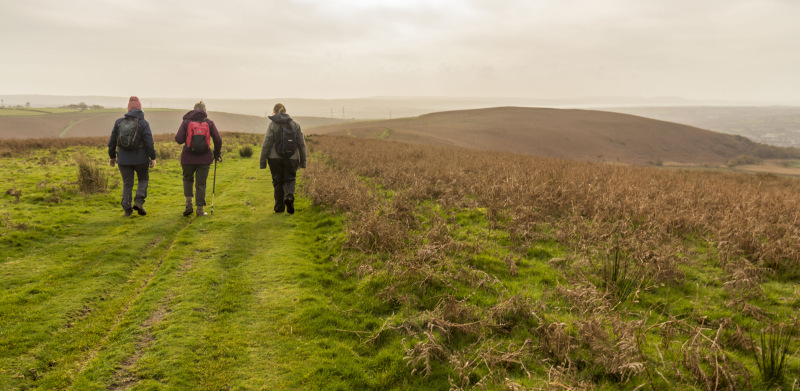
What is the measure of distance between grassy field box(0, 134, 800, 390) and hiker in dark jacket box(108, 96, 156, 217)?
603mm

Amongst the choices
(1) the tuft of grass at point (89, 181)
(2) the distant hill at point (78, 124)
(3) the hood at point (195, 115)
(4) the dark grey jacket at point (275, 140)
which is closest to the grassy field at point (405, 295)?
(1) the tuft of grass at point (89, 181)

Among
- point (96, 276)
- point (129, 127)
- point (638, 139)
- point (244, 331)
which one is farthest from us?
point (638, 139)

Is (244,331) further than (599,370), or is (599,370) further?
(244,331)

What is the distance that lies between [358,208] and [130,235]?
4732 mm

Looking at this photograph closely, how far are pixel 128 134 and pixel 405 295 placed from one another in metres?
7.64

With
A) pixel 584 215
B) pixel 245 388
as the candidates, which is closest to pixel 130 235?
pixel 245 388

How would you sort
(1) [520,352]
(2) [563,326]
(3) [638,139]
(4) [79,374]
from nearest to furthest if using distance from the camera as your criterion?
1. (4) [79,374]
2. (1) [520,352]
3. (2) [563,326]
4. (3) [638,139]

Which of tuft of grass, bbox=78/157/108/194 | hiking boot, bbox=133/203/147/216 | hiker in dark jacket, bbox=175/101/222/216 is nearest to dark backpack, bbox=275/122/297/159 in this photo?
hiker in dark jacket, bbox=175/101/222/216

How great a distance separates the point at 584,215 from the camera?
29.4ft

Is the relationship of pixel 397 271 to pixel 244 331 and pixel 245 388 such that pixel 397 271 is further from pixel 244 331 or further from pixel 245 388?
pixel 245 388

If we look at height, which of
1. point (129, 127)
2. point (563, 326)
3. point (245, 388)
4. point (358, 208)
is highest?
point (129, 127)

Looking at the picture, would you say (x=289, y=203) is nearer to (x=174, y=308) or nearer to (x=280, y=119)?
(x=280, y=119)

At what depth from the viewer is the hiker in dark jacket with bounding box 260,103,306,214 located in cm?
927

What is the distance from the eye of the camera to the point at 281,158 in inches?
368
